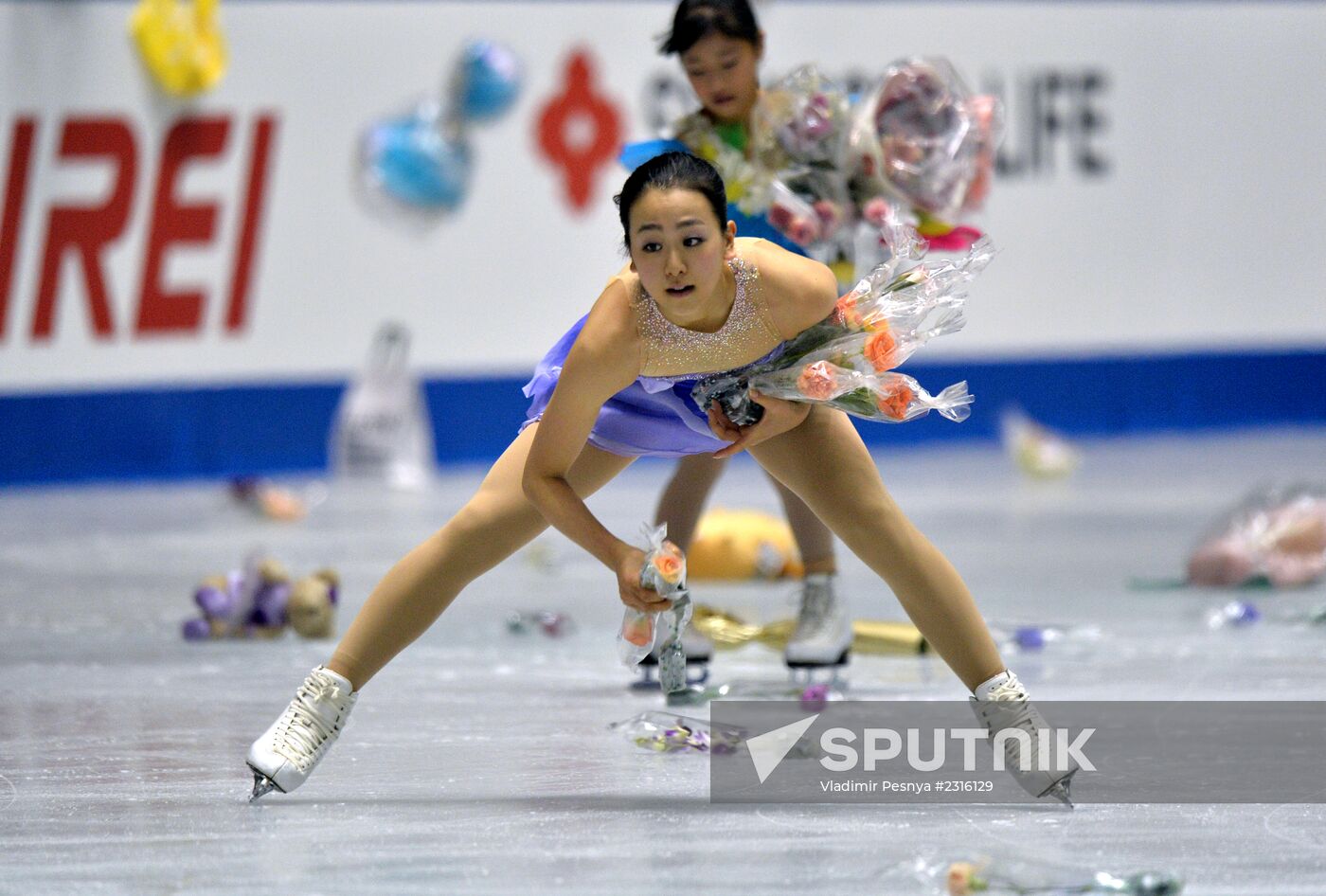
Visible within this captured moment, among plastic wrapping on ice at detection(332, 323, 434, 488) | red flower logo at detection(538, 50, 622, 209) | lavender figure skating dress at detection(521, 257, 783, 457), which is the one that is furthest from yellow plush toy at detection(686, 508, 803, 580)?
red flower logo at detection(538, 50, 622, 209)

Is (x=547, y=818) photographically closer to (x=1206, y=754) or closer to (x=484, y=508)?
(x=484, y=508)

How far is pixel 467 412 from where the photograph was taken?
9.52 m

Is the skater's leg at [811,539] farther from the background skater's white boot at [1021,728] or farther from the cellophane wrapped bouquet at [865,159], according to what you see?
the background skater's white boot at [1021,728]

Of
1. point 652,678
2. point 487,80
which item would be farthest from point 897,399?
point 487,80

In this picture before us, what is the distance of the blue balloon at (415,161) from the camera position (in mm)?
9188

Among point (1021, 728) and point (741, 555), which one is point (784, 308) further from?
point (741, 555)

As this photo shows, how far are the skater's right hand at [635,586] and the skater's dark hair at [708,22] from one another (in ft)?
4.93

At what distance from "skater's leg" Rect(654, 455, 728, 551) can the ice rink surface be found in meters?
0.35

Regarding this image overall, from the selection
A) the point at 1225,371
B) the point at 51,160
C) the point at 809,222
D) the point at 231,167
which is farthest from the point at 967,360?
the point at 809,222

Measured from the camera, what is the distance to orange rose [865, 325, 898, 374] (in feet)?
8.95

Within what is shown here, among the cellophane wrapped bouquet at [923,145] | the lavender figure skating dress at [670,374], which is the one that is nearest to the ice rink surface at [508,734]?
the lavender figure skating dress at [670,374]

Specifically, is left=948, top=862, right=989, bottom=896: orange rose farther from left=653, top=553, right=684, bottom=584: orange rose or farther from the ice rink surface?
left=653, top=553, right=684, bottom=584: orange rose

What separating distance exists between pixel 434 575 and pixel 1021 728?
2.96ft

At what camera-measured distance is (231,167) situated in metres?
8.95
